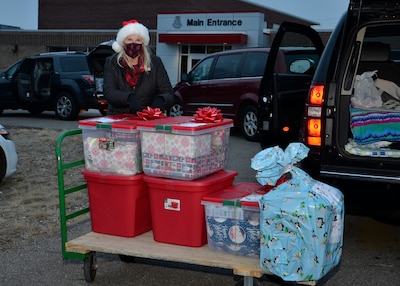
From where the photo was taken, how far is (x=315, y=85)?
187 inches

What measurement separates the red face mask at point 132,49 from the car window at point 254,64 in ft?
23.3

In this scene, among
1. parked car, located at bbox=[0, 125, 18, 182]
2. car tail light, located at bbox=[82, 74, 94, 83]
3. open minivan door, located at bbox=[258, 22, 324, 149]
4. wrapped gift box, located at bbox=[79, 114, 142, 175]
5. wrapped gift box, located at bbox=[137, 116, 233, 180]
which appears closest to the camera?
wrapped gift box, located at bbox=[137, 116, 233, 180]

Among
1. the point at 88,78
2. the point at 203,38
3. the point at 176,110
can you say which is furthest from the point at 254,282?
the point at 203,38

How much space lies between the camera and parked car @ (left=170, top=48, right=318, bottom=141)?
1177 cm

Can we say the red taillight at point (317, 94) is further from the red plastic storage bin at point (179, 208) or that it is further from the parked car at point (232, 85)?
the parked car at point (232, 85)

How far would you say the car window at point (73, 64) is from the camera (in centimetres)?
1566

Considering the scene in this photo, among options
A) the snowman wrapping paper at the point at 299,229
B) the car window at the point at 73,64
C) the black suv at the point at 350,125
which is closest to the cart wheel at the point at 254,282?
the snowman wrapping paper at the point at 299,229

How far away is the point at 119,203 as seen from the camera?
4.22m

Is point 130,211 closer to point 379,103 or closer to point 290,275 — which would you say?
point 290,275

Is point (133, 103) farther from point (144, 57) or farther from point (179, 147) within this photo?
point (179, 147)

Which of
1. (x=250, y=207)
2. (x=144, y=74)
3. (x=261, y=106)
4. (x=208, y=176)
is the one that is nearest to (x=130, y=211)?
(x=208, y=176)

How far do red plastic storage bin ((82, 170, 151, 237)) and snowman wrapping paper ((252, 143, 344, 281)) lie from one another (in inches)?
42.7

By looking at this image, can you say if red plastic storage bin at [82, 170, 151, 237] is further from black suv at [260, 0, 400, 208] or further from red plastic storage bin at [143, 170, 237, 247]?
black suv at [260, 0, 400, 208]

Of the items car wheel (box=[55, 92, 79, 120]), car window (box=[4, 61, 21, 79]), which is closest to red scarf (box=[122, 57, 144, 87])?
car wheel (box=[55, 92, 79, 120])
